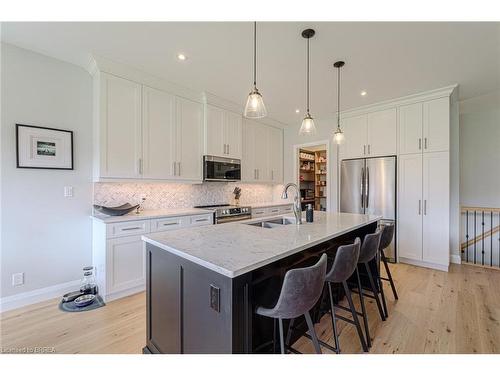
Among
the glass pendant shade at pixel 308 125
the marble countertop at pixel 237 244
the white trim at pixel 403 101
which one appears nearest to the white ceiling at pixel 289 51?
the white trim at pixel 403 101

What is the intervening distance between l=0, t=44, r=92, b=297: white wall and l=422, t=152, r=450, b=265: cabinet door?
4860 millimetres

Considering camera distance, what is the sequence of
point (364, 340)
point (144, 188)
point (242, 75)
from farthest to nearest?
point (144, 188), point (242, 75), point (364, 340)

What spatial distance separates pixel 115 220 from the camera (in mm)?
2561

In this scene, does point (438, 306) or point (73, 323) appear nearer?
point (73, 323)

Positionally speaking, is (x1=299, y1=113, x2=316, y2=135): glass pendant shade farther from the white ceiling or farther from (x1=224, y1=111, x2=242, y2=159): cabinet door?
(x1=224, y1=111, x2=242, y2=159): cabinet door

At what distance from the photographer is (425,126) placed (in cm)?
369

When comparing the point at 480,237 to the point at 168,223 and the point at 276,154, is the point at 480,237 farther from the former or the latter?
the point at 168,223

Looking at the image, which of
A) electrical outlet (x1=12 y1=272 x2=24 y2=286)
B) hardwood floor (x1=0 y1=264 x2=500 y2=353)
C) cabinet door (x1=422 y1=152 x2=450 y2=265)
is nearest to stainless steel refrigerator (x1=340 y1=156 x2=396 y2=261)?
cabinet door (x1=422 y1=152 x2=450 y2=265)

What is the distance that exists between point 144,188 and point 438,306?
388 centimetres

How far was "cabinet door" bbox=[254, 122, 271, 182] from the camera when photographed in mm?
4984

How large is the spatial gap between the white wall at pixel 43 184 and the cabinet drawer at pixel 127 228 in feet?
2.14
